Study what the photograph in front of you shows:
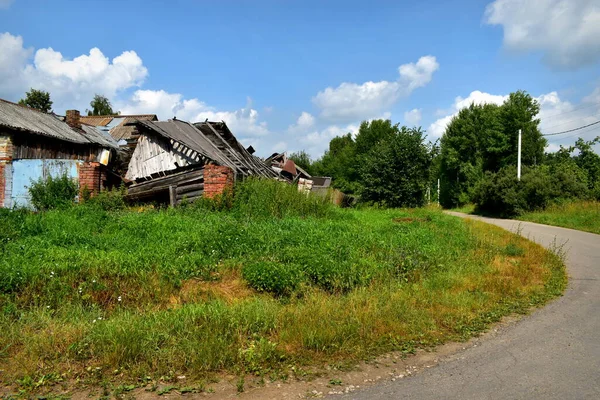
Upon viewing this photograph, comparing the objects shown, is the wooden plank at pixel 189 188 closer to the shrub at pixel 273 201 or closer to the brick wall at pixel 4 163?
the shrub at pixel 273 201

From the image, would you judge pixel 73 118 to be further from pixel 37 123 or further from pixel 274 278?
pixel 274 278

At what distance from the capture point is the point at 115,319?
207 inches

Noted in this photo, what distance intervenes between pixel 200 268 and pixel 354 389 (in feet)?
13.2

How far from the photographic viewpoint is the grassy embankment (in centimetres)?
436

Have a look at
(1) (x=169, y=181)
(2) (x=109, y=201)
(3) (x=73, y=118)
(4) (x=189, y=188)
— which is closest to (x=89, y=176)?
(2) (x=109, y=201)

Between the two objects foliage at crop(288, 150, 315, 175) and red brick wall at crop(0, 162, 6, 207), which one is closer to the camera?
red brick wall at crop(0, 162, 6, 207)

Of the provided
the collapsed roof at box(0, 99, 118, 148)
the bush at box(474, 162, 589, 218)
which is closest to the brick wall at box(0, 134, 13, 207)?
the collapsed roof at box(0, 99, 118, 148)

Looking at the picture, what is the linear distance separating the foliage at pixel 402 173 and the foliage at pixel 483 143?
11951 mm

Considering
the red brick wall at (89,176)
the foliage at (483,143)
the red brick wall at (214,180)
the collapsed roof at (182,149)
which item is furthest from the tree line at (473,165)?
the red brick wall at (89,176)

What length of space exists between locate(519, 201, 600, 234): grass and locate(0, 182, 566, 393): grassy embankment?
9.84 m

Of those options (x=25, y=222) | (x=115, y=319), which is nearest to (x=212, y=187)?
(x=25, y=222)

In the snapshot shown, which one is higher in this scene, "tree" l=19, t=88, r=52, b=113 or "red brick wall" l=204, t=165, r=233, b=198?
"tree" l=19, t=88, r=52, b=113

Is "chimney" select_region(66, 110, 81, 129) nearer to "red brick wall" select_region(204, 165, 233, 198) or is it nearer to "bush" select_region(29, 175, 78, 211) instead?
"bush" select_region(29, 175, 78, 211)

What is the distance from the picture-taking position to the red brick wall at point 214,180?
13938 mm
